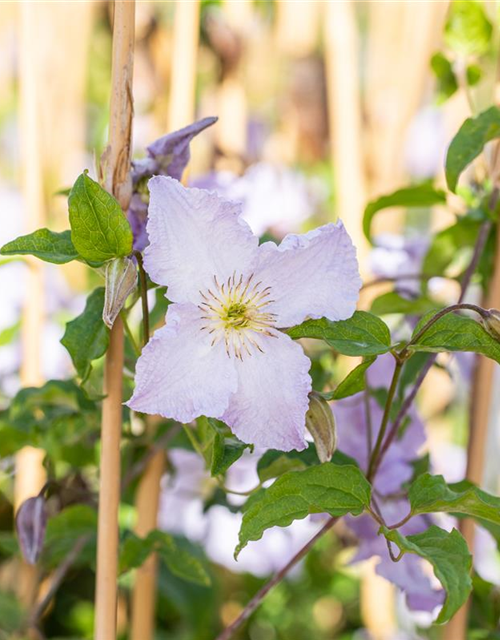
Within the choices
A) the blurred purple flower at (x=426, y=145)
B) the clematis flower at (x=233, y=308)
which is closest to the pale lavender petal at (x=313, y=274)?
the clematis flower at (x=233, y=308)

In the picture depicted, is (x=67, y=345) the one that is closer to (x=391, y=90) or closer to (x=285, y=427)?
(x=285, y=427)

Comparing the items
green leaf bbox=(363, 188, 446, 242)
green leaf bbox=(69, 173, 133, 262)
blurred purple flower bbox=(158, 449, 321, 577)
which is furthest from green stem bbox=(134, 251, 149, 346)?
blurred purple flower bbox=(158, 449, 321, 577)

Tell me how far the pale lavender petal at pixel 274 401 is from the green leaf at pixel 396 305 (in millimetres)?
186

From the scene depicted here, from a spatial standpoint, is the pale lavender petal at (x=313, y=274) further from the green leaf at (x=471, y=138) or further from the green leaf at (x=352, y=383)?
the green leaf at (x=471, y=138)

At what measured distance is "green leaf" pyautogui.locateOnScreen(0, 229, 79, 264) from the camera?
0.39 m

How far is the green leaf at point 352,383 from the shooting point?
1.33 feet

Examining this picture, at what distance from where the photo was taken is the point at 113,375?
17.2 inches

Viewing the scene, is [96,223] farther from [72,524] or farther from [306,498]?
[72,524]

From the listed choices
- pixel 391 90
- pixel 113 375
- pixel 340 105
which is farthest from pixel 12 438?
pixel 391 90

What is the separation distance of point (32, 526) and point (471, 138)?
35cm

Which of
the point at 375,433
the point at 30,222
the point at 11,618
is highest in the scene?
the point at 30,222

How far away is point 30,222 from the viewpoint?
743 mm

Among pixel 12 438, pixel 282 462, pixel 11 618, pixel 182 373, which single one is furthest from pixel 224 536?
pixel 182 373

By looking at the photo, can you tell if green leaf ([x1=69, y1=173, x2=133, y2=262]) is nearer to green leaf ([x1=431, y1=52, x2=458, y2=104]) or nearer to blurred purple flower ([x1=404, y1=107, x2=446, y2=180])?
green leaf ([x1=431, y1=52, x2=458, y2=104])
